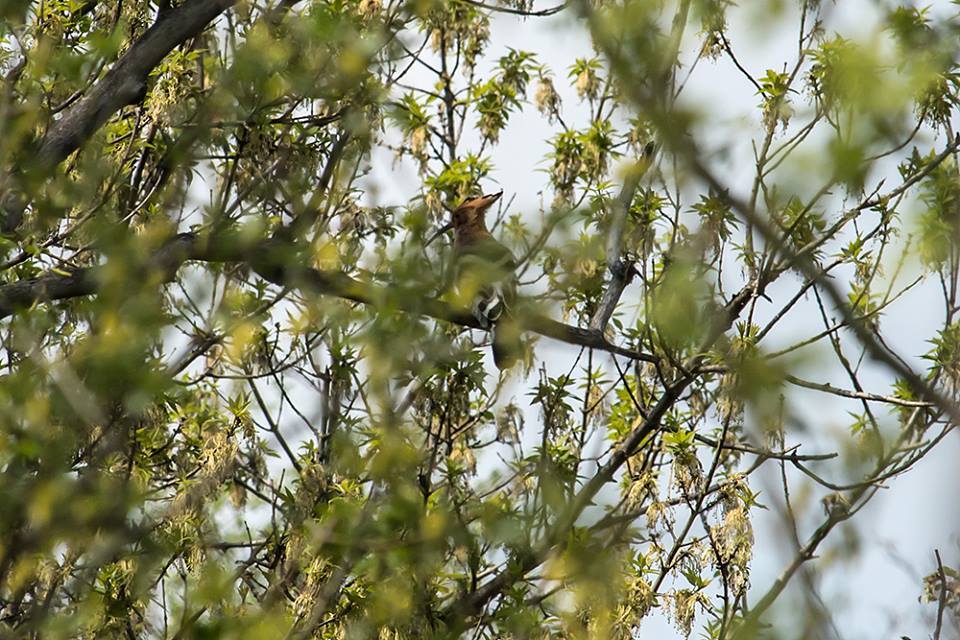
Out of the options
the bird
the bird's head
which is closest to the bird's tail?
the bird

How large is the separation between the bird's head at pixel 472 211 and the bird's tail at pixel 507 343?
199 cm

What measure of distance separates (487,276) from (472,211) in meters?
5.30

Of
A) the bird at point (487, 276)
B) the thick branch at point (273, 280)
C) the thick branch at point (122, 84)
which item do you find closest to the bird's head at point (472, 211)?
the bird at point (487, 276)

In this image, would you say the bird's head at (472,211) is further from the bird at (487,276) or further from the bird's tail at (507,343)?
the bird's tail at (507,343)

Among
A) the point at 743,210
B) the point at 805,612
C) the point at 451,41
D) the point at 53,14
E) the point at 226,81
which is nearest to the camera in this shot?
the point at 743,210

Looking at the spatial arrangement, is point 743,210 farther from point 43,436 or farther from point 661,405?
point 661,405

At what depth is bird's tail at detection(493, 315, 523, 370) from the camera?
333cm

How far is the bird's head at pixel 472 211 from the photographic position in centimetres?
849

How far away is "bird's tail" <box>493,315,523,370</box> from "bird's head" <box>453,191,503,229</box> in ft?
6.52

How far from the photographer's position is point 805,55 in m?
7.34

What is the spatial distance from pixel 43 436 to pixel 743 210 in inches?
90.9

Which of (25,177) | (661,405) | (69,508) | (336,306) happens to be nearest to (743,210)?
(336,306)

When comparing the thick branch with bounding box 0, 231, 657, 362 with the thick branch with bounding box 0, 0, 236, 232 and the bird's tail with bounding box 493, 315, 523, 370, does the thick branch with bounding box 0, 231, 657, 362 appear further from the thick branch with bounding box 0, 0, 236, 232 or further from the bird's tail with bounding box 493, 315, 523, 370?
the thick branch with bounding box 0, 0, 236, 232

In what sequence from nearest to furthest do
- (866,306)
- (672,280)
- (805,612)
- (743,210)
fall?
(743,210) → (805,612) → (672,280) → (866,306)
